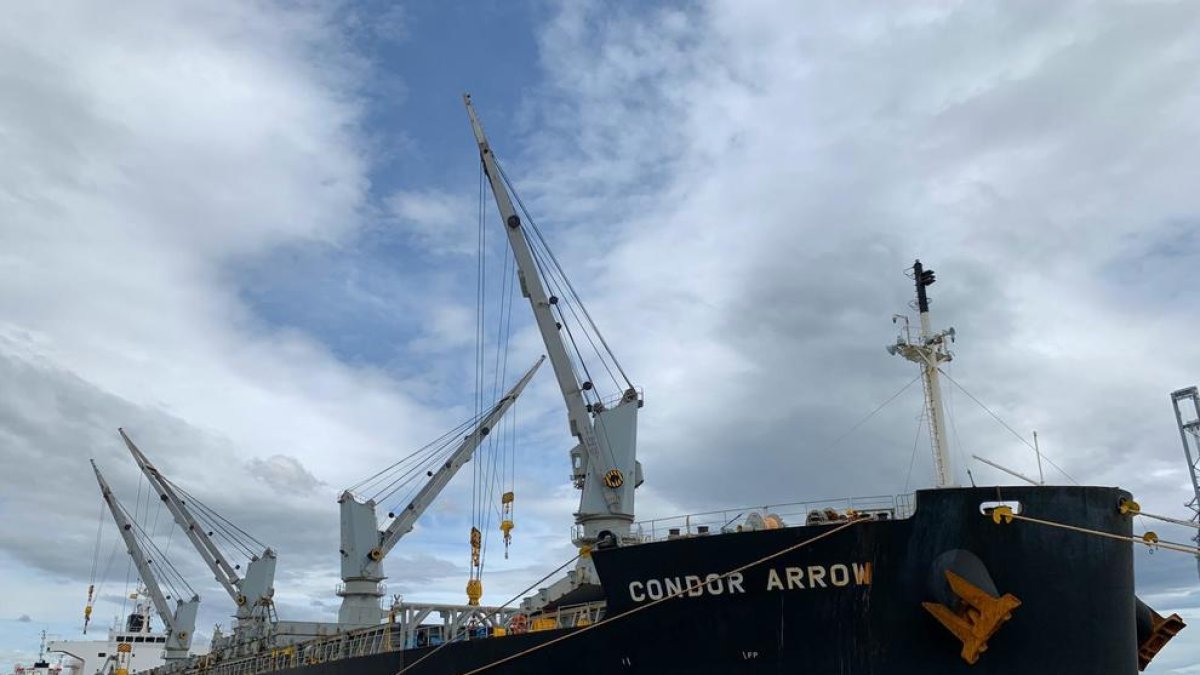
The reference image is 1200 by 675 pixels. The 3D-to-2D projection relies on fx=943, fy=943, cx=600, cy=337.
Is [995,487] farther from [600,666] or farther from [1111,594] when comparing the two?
[600,666]

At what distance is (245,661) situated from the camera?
3947 cm

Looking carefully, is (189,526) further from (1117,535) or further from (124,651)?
(1117,535)

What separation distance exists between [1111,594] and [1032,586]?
166 centimetres

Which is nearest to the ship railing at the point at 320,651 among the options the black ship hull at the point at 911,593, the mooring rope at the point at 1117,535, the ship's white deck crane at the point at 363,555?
the ship's white deck crane at the point at 363,555

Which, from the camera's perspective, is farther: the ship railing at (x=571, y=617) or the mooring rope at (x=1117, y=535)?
the ship railing at (x=571, y=617)

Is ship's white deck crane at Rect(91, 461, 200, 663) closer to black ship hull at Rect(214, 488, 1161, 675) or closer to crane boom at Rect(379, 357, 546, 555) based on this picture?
crane boom at Rect(379, 357, 546, 555)

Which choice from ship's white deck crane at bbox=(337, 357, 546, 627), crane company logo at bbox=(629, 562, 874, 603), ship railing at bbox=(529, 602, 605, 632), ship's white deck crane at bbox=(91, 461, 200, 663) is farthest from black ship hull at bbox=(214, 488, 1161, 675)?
ship's white deck crane at bbox=(91, 461, 200, 663)

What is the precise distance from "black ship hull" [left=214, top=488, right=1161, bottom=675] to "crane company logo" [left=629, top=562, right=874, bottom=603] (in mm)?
23

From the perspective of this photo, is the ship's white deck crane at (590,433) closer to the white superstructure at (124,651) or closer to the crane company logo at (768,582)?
the crane company logo at (768,582)

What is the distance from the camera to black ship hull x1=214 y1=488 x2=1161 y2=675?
16.4 metres

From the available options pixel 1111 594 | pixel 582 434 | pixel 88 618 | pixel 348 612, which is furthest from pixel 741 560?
pixel 88 618

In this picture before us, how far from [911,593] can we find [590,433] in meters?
14.6

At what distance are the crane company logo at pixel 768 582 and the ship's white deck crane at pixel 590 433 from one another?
30.9 feet

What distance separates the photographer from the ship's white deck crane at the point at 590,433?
2909 cm
